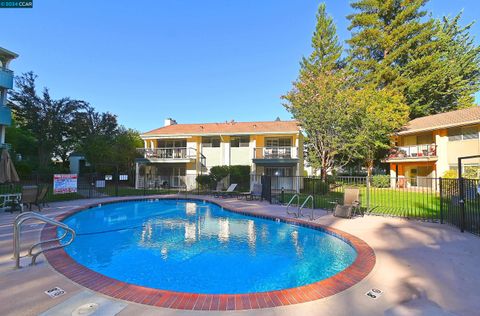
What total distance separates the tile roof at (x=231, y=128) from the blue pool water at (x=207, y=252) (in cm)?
1405

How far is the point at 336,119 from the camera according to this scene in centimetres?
2047

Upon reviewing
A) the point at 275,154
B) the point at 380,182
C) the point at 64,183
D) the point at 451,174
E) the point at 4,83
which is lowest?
the point at 380,182

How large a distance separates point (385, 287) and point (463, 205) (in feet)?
17.4

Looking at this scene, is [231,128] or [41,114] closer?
[41,114]

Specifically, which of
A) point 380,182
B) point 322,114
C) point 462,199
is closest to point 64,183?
point 462,199

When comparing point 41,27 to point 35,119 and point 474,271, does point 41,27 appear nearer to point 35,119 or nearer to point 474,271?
point 35,119

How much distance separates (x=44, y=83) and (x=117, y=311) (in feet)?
96.9

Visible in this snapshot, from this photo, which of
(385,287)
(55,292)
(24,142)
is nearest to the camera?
(55,292)

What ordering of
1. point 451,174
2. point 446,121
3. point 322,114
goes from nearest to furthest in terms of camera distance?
point 451,174, point 322,114, point 446,121

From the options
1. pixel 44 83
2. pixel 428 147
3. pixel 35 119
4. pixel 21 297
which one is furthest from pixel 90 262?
pixel 428 147

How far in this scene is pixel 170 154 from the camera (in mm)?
25578

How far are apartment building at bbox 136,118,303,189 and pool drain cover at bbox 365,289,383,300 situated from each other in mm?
18423

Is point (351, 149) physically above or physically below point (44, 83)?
below

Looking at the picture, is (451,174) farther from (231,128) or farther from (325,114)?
(231,128)
